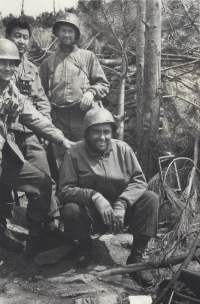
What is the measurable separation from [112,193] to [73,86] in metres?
1.92

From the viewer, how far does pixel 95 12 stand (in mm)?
8688

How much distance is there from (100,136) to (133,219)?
1.00m

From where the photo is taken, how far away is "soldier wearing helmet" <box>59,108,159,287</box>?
14.6 feet

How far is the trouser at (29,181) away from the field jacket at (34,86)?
973 millimetres

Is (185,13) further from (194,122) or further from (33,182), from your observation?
(33,182)

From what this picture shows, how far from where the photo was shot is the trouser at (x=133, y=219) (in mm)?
4461

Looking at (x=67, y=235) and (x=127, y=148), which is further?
(x=127, y=148)

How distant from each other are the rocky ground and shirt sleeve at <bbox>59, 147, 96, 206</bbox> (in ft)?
2.50

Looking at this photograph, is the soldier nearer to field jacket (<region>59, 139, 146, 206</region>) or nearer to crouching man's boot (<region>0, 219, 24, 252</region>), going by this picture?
crouching man's boot (<region>0, 219, 24, 252</region>)

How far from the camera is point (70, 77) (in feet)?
19.6

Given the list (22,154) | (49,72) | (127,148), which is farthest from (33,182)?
(49,72)

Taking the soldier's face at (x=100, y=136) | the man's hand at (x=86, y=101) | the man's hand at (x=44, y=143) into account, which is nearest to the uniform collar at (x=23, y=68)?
the man's hand at (x=86, y=101)

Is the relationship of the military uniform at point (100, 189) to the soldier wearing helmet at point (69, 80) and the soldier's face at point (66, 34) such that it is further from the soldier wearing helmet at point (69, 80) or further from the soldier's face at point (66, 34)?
the soldier's face at point (66, 34)

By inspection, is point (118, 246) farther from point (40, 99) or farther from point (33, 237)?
point (40, 99)
